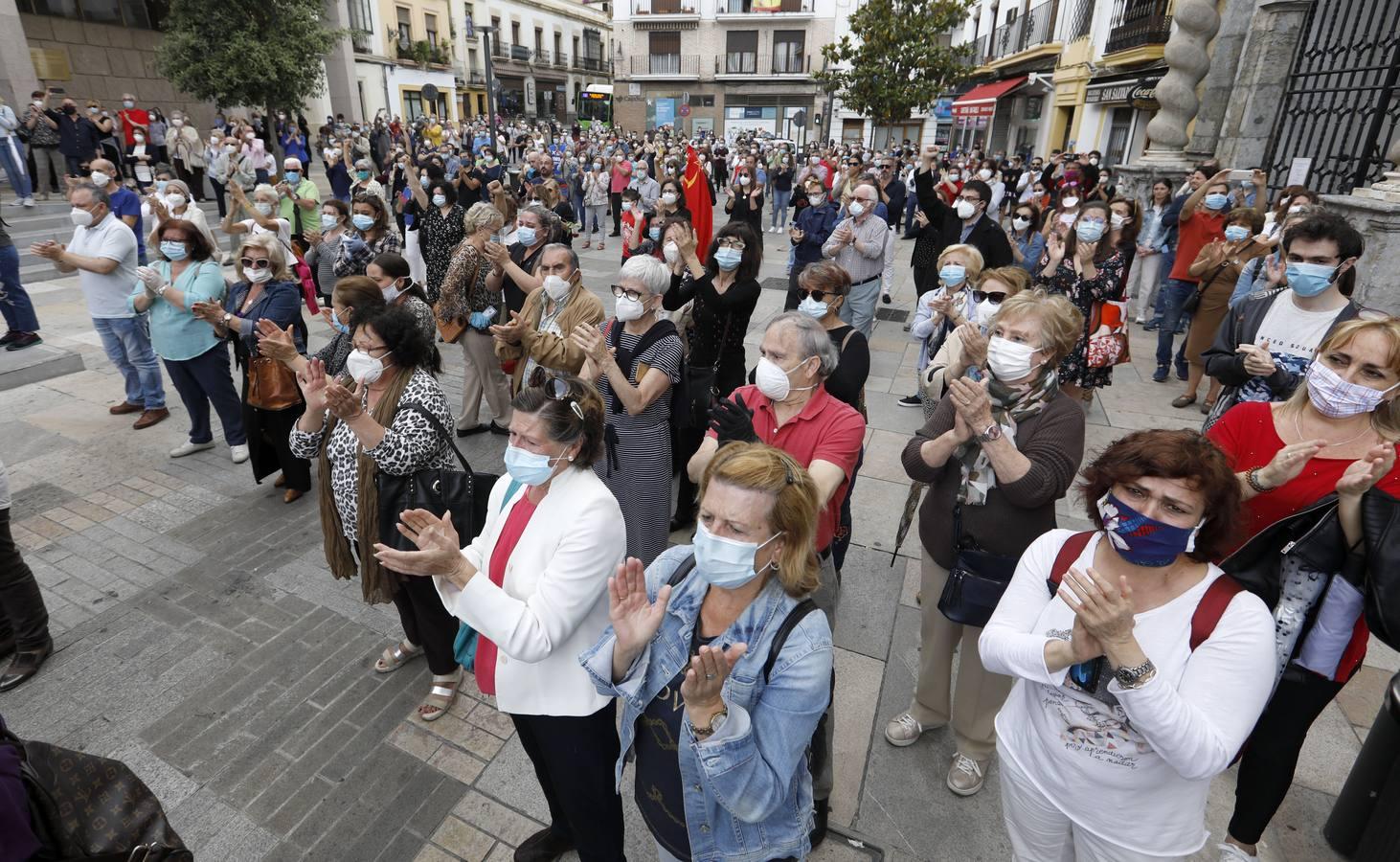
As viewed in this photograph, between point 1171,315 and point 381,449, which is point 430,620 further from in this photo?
point 1171,315

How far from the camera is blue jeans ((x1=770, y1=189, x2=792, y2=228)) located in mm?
17594

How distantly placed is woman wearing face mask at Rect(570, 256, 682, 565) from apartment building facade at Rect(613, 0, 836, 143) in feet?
164

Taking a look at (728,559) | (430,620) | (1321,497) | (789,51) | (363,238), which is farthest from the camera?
(789,51)

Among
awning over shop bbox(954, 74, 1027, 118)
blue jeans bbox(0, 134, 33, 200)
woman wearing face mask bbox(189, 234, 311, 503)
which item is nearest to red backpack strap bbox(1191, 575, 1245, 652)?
woman wearing face mask bbox(189, 234, 311, 503)

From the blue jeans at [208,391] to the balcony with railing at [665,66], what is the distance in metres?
52.9

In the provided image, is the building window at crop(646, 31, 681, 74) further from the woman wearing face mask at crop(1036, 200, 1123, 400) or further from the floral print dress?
the floral print dress

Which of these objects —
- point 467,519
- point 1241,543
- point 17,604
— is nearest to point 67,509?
point 17,604

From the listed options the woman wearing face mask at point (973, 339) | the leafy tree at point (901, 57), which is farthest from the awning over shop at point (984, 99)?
the woman wearing face mask at point (973, 339)

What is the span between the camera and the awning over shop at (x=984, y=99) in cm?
2622

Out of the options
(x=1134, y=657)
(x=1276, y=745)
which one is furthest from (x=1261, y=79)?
(x=1134, y=657)

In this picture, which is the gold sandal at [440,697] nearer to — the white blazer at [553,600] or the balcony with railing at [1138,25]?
the white blazer at [553,600]

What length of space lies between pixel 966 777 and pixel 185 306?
568cm

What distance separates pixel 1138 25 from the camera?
53.9 feet

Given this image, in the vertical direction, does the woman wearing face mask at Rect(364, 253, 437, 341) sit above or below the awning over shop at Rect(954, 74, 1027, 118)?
below
